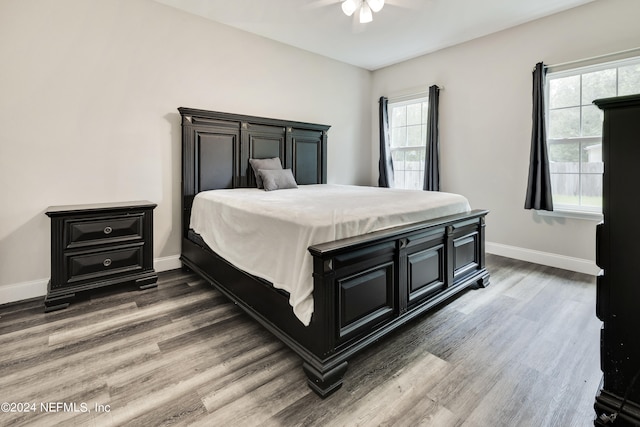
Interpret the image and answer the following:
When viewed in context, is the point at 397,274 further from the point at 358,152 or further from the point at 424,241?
the point at 358,152

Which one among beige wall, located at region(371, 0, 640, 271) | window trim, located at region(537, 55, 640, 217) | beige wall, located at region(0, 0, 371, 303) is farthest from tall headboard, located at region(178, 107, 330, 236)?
window trim, located at region(537, 55, 640, 217)

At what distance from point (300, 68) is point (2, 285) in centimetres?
402

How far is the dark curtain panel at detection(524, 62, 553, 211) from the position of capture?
3.43 metres

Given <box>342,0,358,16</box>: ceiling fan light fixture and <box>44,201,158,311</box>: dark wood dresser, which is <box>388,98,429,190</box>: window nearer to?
<box>342,0,358,16</box>: ceiling fan light fixture

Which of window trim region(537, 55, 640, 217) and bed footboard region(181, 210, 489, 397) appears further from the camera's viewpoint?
window trim region(537, 55, 640, 217)

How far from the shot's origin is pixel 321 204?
228 cm

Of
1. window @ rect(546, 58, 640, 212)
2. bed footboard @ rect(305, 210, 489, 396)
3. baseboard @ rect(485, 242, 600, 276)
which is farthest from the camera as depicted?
baseboard @ rect(485, 242, 600, 276)

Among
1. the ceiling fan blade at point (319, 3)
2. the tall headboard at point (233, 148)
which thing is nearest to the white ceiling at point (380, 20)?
the ceiling fan blade at point (319, 3)

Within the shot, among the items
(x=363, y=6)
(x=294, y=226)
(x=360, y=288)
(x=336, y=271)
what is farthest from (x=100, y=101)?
(x=360, y=288)

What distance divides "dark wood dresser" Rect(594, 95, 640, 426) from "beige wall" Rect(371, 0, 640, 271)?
8.67 feet

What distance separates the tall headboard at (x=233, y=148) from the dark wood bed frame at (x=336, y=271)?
0.01 m

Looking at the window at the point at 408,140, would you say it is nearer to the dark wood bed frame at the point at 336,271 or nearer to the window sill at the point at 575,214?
the window sill at the point at 575,214

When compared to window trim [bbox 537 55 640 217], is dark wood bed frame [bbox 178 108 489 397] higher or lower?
lower

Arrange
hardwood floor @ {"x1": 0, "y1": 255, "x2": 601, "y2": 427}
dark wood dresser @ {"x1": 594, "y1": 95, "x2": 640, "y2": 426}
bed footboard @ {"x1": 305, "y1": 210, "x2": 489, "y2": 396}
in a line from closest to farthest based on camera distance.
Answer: dark wood dresser @ {"x1": 594, "y1": 95, "x2": 640, "y2": 426}, hardwood floor @ {"x1": 0, "y1": 255, "x2": 601, "y2": 427}, bed footboard @ {"x1": 305, "y1": 210, "x2": 489, "y2": 396}
